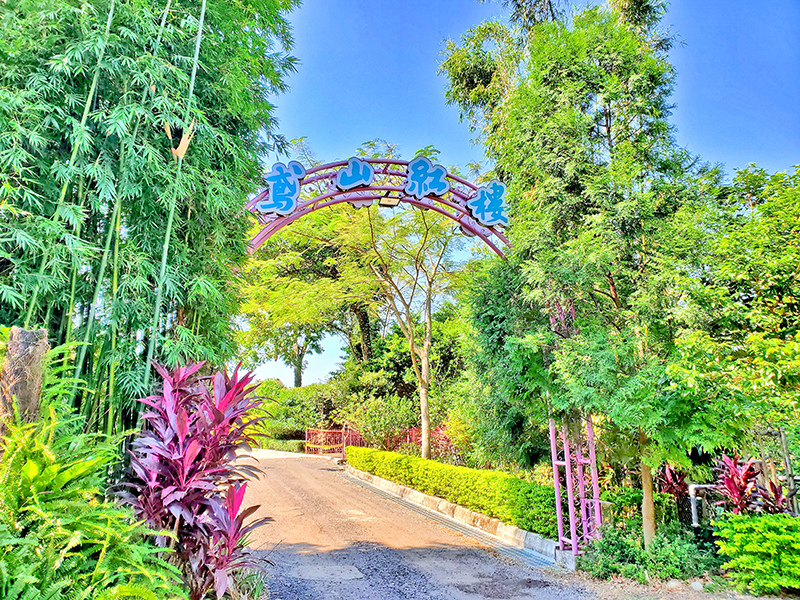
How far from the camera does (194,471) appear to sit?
2.90m

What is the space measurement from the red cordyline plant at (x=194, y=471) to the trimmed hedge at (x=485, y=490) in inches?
153

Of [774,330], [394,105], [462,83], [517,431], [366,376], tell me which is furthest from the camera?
[366,376]

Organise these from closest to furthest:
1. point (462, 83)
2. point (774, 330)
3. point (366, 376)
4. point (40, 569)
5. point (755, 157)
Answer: point (40, 569), point (774, 330), point (755, 157), point (462, 83), point (366, 376)

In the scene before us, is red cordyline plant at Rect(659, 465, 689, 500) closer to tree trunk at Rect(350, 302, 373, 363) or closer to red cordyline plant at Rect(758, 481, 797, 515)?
red cordyline plant at Rect(758, 481, 797, 515)

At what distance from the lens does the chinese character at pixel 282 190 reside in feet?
16.7

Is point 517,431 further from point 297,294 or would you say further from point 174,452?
point 297,294

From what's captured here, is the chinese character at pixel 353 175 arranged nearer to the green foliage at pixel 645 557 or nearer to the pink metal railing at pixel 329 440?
the green foliage at pixel 645 557

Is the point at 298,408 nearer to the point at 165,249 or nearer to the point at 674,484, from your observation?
the point at 674,484

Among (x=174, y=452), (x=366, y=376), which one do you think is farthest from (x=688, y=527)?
(x=366, y=376)

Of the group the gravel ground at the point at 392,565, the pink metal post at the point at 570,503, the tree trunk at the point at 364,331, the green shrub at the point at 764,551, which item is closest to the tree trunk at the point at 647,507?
the gravel ground at the point at 392,565

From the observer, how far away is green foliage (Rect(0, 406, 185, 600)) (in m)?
1.92

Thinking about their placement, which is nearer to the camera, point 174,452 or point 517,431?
Result: point 174,452

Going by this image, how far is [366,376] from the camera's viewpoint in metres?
14.7

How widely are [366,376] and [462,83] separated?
8.70 meters
